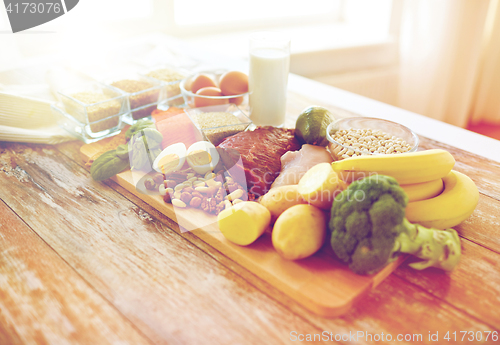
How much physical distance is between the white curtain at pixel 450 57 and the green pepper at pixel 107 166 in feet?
7.17

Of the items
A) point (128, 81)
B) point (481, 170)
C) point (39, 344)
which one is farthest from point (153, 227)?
point (481, 170)

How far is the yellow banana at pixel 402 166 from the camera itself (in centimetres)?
67

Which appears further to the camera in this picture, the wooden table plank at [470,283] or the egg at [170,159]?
the egg at [170,159]

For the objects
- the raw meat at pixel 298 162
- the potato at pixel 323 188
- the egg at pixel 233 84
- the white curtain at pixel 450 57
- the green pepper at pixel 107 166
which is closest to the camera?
the potato at pixel 323 188

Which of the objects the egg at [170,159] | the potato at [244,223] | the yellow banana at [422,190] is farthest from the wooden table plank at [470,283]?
the egg at [170,159]

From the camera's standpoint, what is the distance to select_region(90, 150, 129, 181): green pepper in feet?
2.91

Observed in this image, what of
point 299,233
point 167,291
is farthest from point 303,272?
point 167,291

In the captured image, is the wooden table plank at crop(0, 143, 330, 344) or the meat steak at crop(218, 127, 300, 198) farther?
the meat steak at crop(218, 127, 300, 198)

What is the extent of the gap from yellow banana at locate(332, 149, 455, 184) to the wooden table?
15cm

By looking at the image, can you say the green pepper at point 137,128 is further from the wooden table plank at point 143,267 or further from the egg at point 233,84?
the egg at point 233,84

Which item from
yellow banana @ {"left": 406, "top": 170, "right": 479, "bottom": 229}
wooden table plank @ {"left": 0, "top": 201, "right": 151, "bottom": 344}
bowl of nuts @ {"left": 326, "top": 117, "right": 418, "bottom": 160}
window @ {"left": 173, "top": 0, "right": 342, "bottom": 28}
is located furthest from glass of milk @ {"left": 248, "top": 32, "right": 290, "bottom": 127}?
window @ {"left": 173, "top": 0, "right": 342, "bottom": 28}

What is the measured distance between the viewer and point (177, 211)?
0.76 metres

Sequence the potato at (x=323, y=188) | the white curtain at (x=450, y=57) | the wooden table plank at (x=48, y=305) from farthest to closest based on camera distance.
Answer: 1. the white curtain at (x=450, y=57)
2. the potato at (x=323, y=188)
3. the wooden table plank at (x=48, y=305)

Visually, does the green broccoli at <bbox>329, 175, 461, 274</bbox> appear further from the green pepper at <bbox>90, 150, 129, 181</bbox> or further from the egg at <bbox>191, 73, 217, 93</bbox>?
the egg at <bbox>191, 73, 217, 93</bbox>
